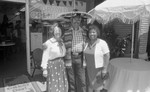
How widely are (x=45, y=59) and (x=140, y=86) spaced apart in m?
1.79

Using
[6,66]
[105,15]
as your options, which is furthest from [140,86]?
[6,66]

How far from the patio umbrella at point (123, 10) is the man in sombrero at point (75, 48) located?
0.37 meters

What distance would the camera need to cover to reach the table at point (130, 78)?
272cm

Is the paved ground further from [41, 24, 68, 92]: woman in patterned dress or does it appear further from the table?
the table

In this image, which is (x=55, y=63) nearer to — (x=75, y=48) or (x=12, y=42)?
(x=75, y=48)

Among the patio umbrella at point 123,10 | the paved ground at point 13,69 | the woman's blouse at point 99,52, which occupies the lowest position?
the paved ground at point 13,69

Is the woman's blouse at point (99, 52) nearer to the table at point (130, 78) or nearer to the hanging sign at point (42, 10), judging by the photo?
the table at point (130, 78)

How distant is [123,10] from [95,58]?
92 cm

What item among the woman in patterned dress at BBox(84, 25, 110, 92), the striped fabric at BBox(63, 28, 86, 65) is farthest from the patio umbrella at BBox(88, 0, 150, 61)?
the striped fabric at BBox(63, 28, 86, 65)

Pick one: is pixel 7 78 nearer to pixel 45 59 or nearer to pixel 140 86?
pixel 45 59

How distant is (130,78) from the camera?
108 inches

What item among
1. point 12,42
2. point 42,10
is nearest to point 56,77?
point 42,10

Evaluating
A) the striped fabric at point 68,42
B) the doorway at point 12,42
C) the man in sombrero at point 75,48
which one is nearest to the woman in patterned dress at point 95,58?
the man in sombrero at point 75,48

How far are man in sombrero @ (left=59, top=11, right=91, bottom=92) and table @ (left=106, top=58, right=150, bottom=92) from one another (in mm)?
631
